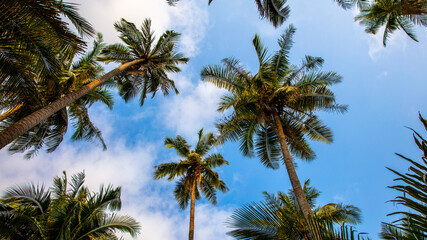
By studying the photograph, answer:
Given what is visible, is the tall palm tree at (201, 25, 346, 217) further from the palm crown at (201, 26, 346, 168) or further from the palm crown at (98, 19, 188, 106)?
the palm crown at (98, 19, 188, 106)

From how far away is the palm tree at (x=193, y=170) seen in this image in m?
16.8

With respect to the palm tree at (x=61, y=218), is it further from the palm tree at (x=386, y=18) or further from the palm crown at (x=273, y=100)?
the palm tree at (x=386, y=18)

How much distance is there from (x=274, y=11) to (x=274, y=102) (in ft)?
13.0

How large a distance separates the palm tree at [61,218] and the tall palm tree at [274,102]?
5.84 meters

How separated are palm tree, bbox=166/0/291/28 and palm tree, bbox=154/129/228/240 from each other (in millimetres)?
9579

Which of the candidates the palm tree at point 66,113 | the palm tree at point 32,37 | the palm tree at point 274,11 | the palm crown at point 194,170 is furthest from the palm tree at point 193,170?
the palm tree at point 32,37

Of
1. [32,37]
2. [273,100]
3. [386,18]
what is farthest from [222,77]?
[386,18]

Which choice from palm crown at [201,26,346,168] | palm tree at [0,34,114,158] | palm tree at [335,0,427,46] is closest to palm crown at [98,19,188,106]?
palm tree at [0,34,114,158]

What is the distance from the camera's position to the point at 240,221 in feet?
12.9

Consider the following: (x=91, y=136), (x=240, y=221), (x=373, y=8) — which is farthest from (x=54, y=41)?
(x=373, y=8)

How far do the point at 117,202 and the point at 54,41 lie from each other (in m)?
5.97

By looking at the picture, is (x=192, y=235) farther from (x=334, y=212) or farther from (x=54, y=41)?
(x=54, y=41)

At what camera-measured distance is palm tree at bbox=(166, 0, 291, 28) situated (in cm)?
922

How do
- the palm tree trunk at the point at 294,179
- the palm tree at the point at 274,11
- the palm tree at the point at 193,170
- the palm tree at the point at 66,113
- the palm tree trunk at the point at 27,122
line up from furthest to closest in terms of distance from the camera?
the palm tree at the point at 193,170
the palm tree at the point at 66,113
the palm tree at the point at 274,11
the palm tree trunk at the point at 294,179
the palm tree trunk at the point at 27,122
